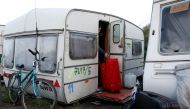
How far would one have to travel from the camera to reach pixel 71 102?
5520 mm

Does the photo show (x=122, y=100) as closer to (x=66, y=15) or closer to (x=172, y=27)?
(x=66, y=15)

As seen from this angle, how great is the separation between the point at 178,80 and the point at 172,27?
81 cm

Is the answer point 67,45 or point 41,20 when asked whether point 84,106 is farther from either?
point 41,20

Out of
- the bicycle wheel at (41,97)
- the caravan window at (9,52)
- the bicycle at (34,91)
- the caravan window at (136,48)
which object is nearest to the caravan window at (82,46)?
the bicycle at (34,91)

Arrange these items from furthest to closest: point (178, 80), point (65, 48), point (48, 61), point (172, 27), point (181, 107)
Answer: point (48, 61), point (65, 48), point (172, 27), point (178, 80), point (181, 107)

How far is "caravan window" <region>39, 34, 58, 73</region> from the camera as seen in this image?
215 inches

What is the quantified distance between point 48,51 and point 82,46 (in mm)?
881

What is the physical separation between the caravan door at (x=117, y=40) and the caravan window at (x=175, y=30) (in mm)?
3403

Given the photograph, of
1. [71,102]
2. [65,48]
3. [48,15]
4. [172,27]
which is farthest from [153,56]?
[48,15]

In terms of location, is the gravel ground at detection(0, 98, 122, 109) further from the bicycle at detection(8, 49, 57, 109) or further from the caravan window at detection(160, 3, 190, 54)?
the caravan window at detection(160, 3, 190, 54)

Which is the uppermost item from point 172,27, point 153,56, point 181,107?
point 172,27

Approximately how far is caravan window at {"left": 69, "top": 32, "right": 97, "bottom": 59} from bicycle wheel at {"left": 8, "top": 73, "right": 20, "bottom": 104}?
1774 millimetres

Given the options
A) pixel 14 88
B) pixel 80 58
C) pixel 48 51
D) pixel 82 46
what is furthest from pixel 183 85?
pixel 14 88

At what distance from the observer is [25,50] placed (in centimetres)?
643
